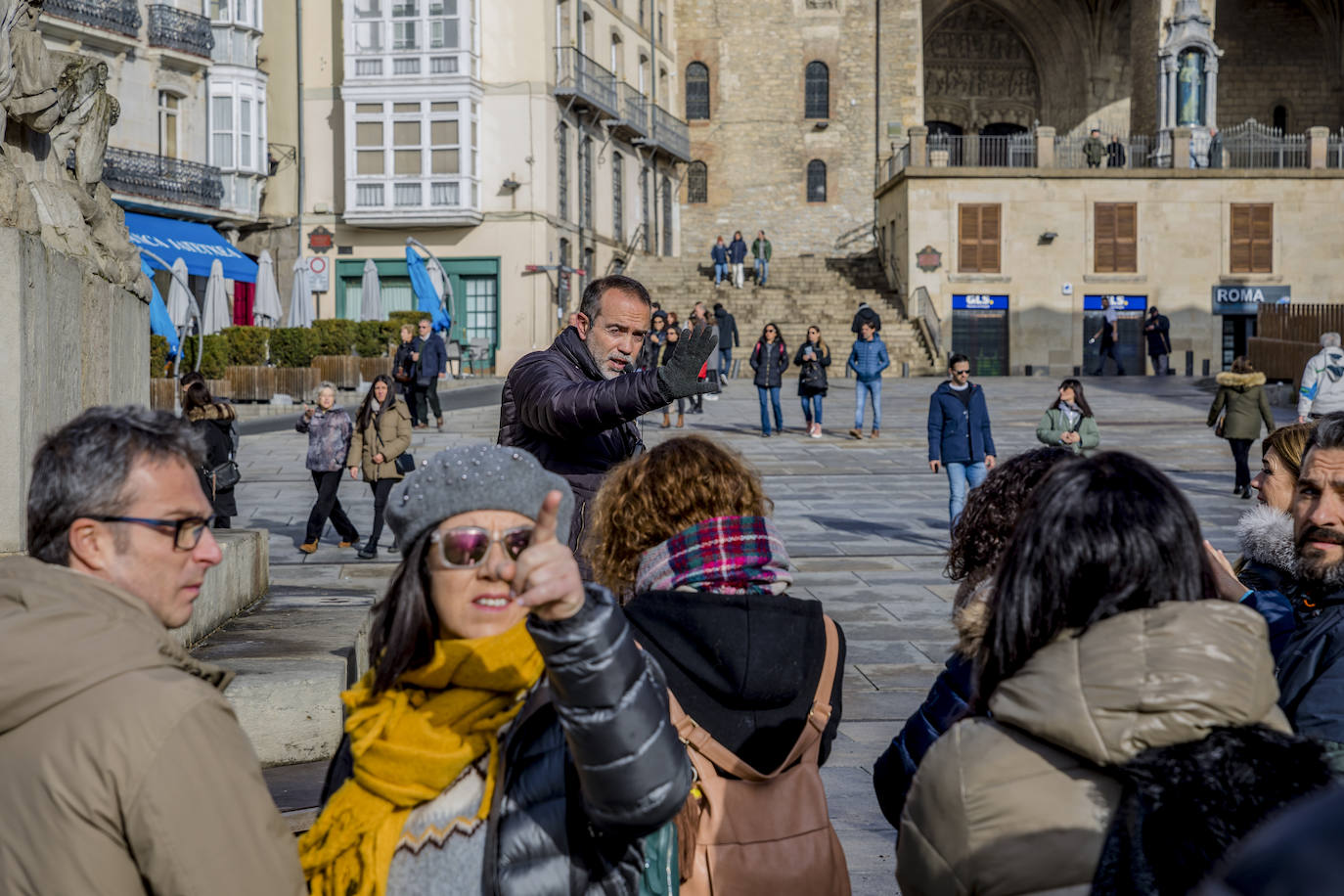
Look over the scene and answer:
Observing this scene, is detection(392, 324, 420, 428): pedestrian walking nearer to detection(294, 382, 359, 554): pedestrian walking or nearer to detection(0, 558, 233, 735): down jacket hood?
detection(294, 382, 359, 554): pedestrian walking

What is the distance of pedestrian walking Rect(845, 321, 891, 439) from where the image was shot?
19.7m

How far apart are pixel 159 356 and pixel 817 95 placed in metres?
31.4

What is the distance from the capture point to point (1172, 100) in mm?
38906

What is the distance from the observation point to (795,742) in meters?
2.85

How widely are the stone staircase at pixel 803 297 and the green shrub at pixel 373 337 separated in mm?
10233

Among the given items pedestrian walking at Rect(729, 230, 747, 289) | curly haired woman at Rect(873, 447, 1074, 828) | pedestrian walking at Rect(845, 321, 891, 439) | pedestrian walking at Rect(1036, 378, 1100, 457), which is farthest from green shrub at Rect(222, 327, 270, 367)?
curly haired woman at Rect(873, 447, 1074, 828)

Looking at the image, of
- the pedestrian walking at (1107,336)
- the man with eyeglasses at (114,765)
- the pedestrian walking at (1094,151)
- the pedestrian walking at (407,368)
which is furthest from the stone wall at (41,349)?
the pedestrian walking at (1094,151)

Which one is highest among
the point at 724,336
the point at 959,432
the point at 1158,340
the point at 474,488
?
the point at 1158,340

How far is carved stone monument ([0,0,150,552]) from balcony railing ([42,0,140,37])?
25479 millimetres

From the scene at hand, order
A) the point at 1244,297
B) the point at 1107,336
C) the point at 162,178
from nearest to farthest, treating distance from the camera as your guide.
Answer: the point at 162,178
the point at 1107,336
the point at 1244,297

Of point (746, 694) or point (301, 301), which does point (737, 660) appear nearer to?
point (746, 694)

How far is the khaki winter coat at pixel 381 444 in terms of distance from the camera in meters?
11.2

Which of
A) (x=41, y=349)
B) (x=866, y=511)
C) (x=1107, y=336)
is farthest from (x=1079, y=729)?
(x=1107, y=336)

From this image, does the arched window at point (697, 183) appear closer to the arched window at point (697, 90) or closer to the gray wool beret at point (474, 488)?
the arched window at point (697, 90)
